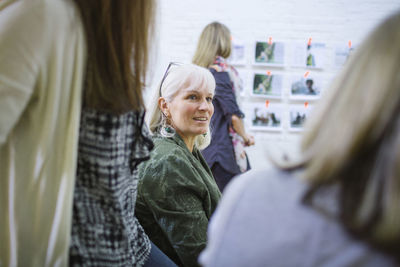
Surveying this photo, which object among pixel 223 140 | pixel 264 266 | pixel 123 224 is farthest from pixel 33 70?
pixel 223 140

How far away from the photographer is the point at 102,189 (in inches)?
31.3

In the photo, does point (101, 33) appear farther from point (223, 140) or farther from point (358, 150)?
point (223, 140)

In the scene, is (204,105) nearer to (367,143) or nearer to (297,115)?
(367,143)

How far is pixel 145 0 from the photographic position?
0.78 meters

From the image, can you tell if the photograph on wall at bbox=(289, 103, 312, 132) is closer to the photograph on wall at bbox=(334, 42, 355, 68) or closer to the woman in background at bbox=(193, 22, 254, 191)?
the photograph on wall at bbox=(334, 42, 355, 68)

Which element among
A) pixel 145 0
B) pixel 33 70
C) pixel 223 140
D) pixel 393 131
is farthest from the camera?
pixel 223 140

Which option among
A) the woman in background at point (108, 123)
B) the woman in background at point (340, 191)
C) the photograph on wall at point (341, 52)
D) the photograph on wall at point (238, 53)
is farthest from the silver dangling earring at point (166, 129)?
the photograph on wall at point (341, 52)

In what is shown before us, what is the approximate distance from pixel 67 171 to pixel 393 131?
621mm

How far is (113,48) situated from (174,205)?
68 centimetres

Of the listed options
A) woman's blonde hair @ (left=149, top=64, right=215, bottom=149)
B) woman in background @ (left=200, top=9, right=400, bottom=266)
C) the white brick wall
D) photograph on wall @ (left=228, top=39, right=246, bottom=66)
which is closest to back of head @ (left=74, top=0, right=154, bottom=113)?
woman in background @ (left=200, top=9, right=400, bottom=266)

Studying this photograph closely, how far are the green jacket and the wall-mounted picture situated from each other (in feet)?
7.26

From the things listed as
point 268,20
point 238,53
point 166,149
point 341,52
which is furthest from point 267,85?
point 166,149

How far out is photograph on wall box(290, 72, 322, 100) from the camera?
11.1 ft

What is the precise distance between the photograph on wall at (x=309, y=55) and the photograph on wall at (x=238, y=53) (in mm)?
519
